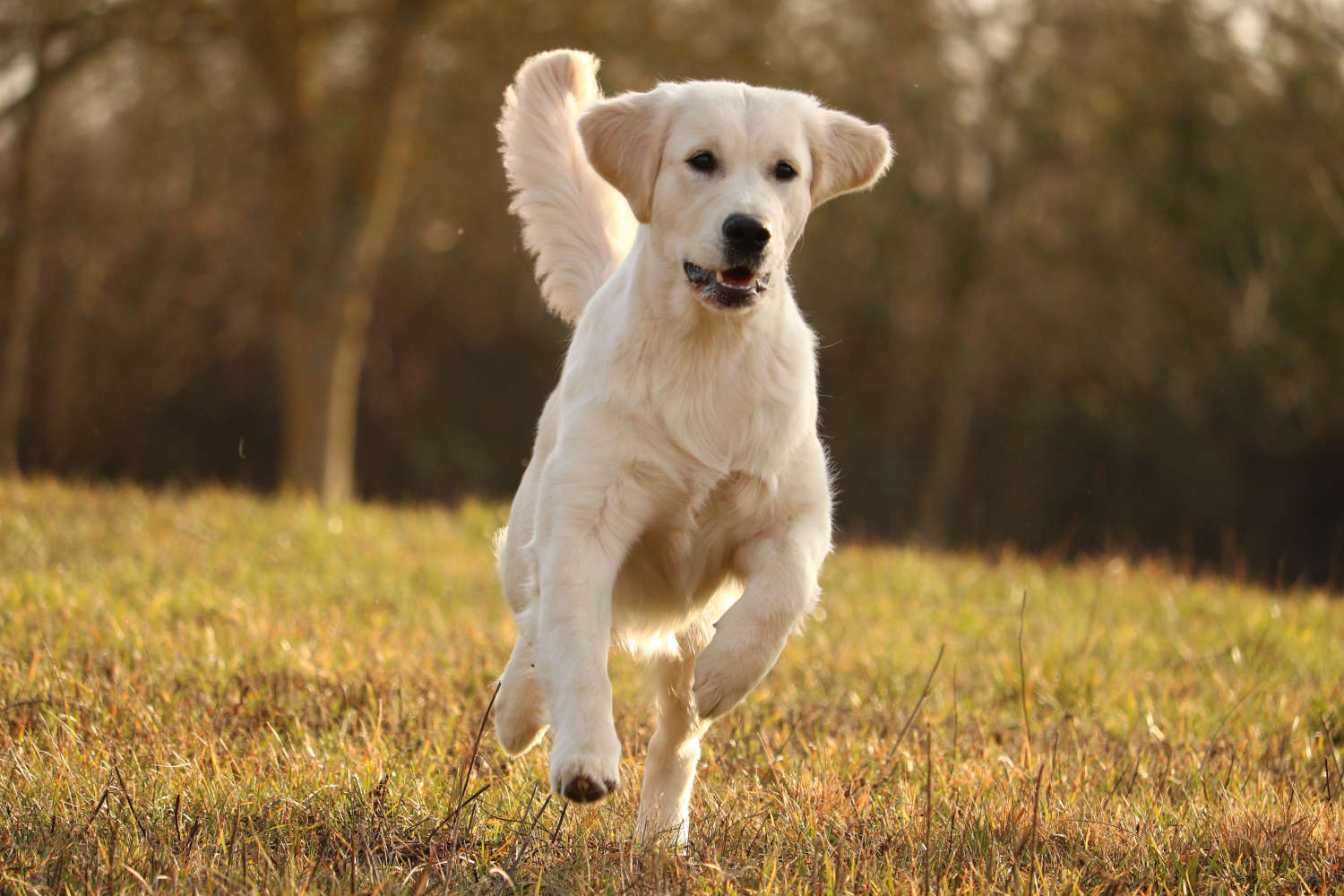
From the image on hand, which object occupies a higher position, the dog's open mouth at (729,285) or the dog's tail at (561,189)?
the dog's tail at (561,189)

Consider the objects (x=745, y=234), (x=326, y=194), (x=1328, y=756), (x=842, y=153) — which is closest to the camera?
(x=745, y=234)

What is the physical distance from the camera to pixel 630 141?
3496 millimetres

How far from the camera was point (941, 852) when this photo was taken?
9.77 ft

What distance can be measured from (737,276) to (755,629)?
772mm

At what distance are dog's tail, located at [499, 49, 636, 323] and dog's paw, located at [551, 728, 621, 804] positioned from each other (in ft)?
5.61

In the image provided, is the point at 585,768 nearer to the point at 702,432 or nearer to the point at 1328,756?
the point at 702,432

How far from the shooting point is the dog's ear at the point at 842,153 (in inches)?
141

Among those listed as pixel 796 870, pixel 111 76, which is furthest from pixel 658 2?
pixel 796 870

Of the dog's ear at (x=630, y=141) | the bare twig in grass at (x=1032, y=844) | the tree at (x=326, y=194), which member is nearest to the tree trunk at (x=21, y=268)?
the tree at (x=326, y=194)

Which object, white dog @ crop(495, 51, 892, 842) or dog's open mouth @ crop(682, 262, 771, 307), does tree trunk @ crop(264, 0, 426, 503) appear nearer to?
white dog @ crop(495, 51, 892, 842)

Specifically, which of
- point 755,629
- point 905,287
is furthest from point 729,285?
point 905,287

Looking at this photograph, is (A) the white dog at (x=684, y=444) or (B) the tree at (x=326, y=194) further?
(B) the tree at (x=326, y=194)

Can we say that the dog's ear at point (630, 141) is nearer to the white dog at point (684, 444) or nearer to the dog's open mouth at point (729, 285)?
the white dog at point (684, 444)

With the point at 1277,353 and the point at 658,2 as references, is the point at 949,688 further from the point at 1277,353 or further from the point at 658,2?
the point at 1277,353
